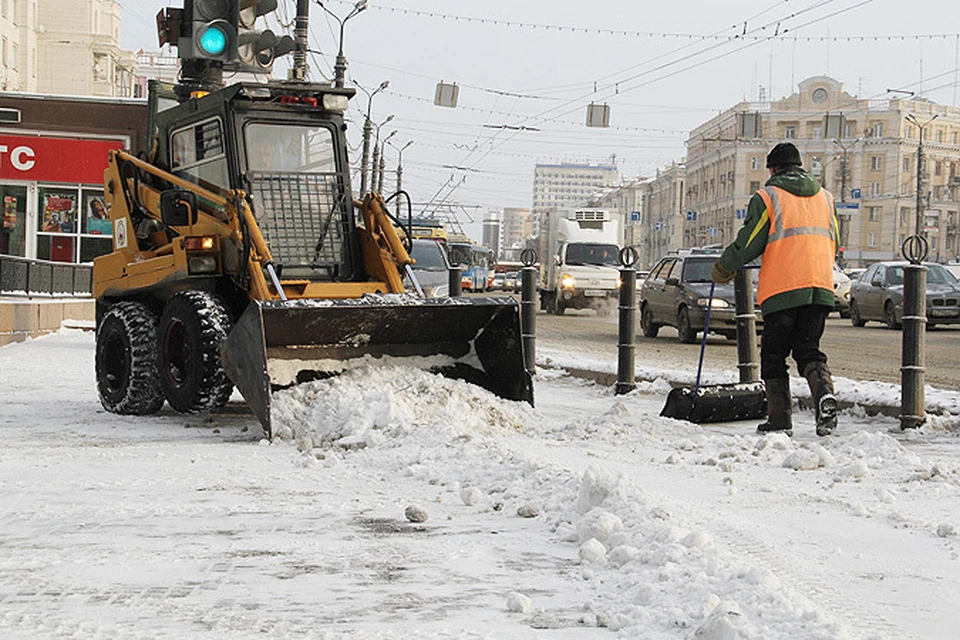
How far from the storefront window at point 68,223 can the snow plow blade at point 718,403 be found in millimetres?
22476

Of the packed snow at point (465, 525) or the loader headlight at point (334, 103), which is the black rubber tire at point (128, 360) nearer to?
the packed snow at point (465, 525)

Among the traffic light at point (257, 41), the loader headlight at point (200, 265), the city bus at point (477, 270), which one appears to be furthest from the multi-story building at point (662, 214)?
the loader headlight at point (200, 265)

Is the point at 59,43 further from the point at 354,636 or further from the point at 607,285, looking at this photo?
the point at 354,636

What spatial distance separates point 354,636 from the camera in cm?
389

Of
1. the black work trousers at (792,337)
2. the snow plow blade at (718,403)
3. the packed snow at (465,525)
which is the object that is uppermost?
the black work trousers at (792,337)

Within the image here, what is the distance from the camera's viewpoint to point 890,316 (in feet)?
87.8

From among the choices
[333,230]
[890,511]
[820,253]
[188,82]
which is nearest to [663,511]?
[890,511]

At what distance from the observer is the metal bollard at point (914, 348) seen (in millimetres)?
8797

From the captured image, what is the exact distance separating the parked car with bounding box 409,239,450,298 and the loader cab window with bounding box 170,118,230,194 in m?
12.5

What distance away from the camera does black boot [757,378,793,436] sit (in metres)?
8.56

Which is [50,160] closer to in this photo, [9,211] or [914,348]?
[9,211]

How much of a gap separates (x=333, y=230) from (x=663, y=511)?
5922mm

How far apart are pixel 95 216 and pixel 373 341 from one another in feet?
71.6

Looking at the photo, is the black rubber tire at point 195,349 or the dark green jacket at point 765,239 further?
the black rubber tire at point 195,349
